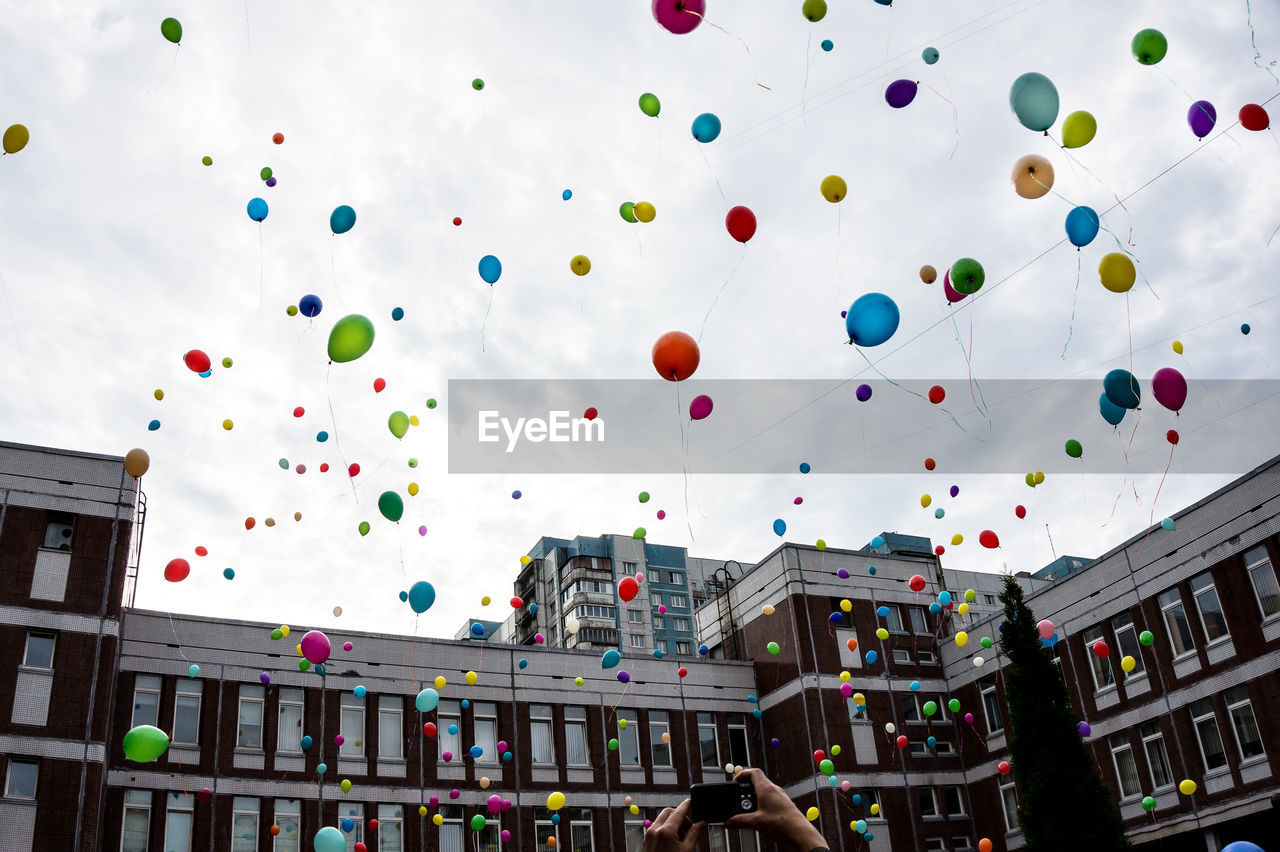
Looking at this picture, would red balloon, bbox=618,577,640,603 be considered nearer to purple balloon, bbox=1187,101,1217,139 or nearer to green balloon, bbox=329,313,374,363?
green balloon, bbox=329,313,374,363

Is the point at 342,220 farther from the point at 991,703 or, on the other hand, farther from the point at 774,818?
the point at 991,703

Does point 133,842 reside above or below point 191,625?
below

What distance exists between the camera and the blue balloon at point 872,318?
1061cm

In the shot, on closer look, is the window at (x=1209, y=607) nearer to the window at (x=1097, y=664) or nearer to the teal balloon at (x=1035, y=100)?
the window at (x=1097, y=664)

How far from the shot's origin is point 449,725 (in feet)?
77.4

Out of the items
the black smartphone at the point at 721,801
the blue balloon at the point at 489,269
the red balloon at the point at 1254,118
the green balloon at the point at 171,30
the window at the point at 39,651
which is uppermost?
the green balloon at the point at 171,30

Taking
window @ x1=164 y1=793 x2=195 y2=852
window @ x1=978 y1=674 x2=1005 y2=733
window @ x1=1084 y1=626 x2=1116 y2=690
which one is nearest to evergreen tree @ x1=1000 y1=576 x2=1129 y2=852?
window @ x1=1084 y1=626 x2=1116 y2=690

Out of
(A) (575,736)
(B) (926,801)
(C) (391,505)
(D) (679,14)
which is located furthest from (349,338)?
(B) (926,801)

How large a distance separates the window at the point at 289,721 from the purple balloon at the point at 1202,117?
19.5m

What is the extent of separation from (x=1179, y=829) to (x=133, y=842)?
65.3 feet

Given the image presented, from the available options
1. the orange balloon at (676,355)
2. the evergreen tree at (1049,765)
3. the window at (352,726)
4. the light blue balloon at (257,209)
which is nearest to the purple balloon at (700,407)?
the orange balloon at (676,355)

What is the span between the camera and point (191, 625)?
2139 cm

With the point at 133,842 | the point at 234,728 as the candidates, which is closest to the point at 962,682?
the point at 234,728

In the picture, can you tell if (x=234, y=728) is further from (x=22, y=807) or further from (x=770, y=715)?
(x=770, y=715)
